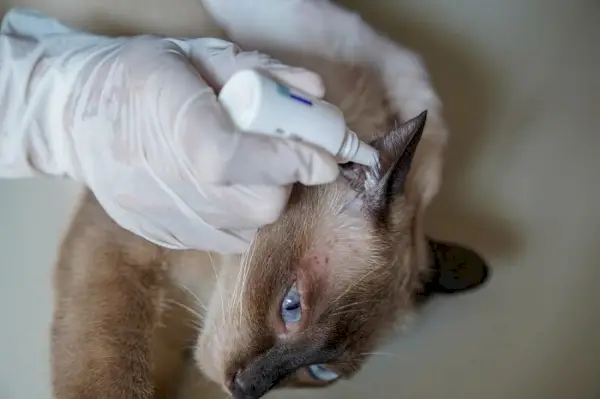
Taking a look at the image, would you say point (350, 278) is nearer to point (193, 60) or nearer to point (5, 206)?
point (193, 60)

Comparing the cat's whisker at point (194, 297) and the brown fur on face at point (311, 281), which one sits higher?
the brown fur on face at point (311, 281)

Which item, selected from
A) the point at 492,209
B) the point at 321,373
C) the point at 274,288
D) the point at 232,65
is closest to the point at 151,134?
the point at 232,65

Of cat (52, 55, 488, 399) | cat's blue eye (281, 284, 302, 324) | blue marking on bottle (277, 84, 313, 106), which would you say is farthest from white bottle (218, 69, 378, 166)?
cat's blue eye (281, 284, 302, 324)

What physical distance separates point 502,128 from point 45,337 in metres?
0.84

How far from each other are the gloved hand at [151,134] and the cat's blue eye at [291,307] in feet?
0.30

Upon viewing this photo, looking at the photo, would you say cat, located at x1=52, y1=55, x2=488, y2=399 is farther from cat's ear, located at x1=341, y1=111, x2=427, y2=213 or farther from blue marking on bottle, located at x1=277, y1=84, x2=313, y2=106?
blue marking on bottle, located at x1=277, y1=84, x2=313, y2=106

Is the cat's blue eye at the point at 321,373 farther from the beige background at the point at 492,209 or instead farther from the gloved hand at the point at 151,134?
the gloved hand at the point at 151,134

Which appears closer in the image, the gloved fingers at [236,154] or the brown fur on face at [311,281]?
the gloved fingers at [236,154]

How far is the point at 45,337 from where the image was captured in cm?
119

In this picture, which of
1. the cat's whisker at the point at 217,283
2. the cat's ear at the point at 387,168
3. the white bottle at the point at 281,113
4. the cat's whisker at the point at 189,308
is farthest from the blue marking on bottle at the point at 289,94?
the cat's whisker at the point at 189,308

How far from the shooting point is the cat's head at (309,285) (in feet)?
3.31

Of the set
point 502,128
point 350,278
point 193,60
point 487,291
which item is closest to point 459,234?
point 487,291

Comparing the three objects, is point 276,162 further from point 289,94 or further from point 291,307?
point 291,307

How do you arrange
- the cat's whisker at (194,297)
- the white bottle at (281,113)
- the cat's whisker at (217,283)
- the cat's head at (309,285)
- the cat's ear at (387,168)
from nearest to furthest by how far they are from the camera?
the white bottle at (281,113) < the cat's ear at (387,168) < the cat's head at (309,285) < the cat's whisker at (217,283) < the cat's whisker at (194,297)
